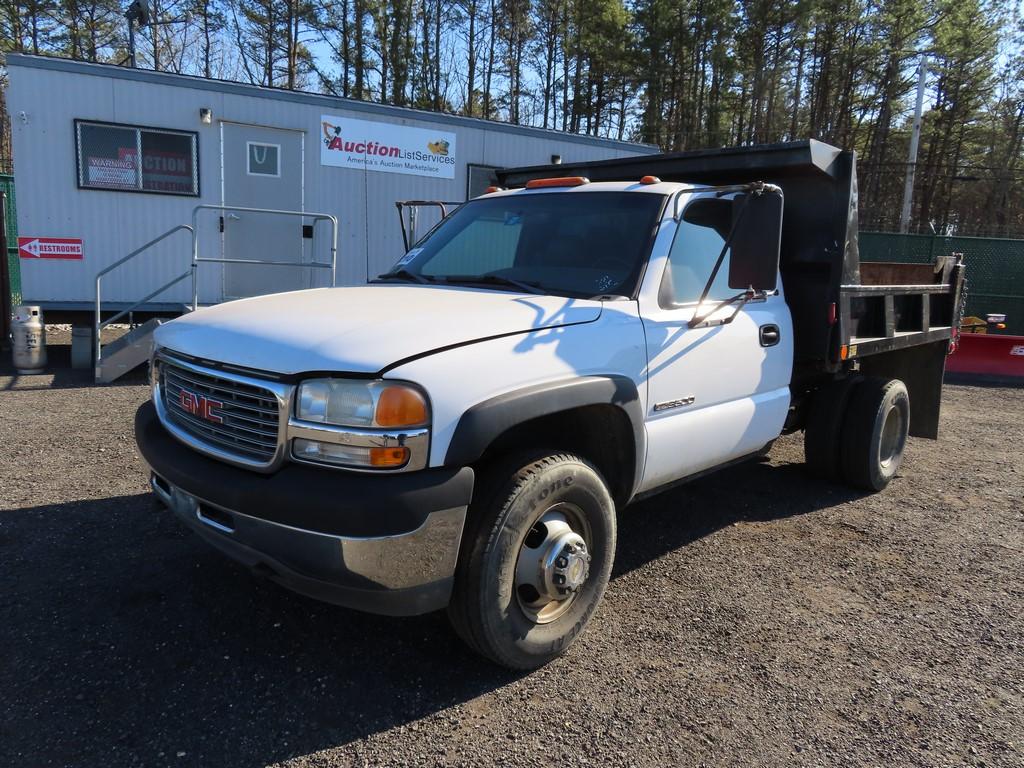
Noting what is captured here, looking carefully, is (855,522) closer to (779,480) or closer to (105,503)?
(779,480)

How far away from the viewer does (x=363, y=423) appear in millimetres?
2338

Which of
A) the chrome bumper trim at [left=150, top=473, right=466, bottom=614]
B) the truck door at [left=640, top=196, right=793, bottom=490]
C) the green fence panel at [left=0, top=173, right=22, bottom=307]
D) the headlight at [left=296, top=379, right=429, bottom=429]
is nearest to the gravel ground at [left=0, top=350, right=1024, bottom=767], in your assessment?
the chrome bumper trim at [left=150, top=473, right=466, bottom=614]

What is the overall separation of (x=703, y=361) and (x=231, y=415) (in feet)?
7.13

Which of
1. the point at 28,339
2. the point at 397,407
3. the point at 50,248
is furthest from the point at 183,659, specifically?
the point at 50,248

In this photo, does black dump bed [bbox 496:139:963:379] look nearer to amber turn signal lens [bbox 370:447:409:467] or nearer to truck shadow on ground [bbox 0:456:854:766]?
A: truck shadow on ground [bbox 0:456:854:766]

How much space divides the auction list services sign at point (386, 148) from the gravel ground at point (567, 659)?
23.2ft

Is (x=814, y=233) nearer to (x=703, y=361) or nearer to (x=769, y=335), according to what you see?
(x=769, y=335)

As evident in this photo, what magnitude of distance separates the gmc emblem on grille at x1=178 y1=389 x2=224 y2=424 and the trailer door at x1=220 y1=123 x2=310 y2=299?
7.85 metres

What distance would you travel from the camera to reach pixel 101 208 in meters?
9.29

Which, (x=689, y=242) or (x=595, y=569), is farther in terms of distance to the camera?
(x=689, y=242)

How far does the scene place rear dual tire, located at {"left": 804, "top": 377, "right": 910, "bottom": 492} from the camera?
507cm

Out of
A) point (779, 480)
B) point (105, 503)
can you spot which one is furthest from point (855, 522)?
point (105, 503)

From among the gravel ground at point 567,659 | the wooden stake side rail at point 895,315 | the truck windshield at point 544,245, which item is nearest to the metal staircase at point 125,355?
the gravel ground at point 567,659

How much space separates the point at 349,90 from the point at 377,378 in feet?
107
